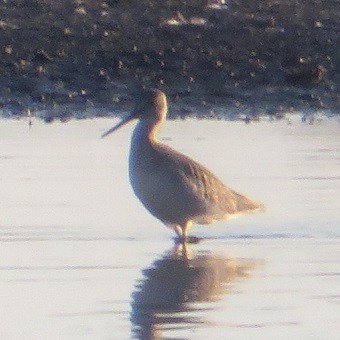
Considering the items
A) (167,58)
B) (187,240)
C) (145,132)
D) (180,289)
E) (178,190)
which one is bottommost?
(167,58)

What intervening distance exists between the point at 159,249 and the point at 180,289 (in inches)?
49.2

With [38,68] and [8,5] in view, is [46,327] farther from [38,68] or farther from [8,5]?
[8,5]

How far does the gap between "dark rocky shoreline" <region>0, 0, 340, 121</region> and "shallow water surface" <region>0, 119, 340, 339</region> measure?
7.28ft

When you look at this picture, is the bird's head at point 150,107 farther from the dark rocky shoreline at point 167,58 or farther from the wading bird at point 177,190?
the dark rocky shoreline at point 167,58

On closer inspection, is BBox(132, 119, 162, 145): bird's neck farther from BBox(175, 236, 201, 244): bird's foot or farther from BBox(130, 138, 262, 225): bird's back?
BBox(175, 236, 201, 244): bird's foot

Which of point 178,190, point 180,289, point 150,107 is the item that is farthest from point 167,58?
point 180,289

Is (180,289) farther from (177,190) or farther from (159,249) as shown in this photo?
(177,190)

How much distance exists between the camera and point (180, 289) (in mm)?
9016

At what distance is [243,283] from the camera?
918cm

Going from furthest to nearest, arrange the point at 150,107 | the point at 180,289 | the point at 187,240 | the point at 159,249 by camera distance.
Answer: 1. the point at 150,107
2. the point at 187,240
3. the point at 159,249
4. the point at 180,289

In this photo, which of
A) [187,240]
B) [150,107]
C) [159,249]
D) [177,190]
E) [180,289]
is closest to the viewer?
[180,289]

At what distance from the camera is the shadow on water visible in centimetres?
810

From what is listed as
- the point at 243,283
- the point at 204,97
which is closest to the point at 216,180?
the point at 243,283

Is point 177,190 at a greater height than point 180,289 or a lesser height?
lesser
